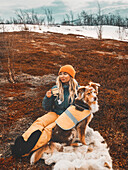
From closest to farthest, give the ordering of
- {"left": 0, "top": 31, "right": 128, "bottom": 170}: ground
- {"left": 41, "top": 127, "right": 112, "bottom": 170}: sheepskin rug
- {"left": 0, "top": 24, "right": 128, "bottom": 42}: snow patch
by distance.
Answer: {"left": 41, "top": 127, "right": 112, "bottom": 170}: sheepskin rug → {"left": 0, "top": 31, "right": 128, "bottom": 170}: ground → {"left": 0, "top": 24, "right": 128, "bottom": 42}: snow patch

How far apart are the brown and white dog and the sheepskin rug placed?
0.34ft

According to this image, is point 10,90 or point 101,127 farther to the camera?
point 10,90

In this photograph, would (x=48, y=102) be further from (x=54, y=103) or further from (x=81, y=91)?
(x=81, y=91)

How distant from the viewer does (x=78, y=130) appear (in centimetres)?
292

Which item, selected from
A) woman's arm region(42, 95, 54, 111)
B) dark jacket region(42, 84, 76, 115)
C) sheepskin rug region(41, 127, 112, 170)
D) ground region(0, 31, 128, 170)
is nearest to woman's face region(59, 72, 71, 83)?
dark jacket region(42, 84, 76, 115)

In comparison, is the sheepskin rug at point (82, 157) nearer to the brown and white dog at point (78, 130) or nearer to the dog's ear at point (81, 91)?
the brown and white dog at point (78, 130)

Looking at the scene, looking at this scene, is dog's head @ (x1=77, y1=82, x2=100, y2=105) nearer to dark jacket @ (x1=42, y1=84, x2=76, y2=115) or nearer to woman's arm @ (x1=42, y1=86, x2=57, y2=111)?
dark jacket @ (x1=42, y1=84, x2=76, y2=115)

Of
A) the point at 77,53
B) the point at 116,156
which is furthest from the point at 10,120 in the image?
the point at 77,53

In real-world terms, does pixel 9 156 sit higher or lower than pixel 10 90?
lower

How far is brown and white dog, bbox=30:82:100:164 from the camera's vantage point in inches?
109

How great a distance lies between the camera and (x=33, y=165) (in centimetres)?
277

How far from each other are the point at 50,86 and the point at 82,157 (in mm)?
4539

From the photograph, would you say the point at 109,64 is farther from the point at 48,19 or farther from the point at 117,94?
the point at 48,19

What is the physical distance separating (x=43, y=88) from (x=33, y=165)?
14.0ft
